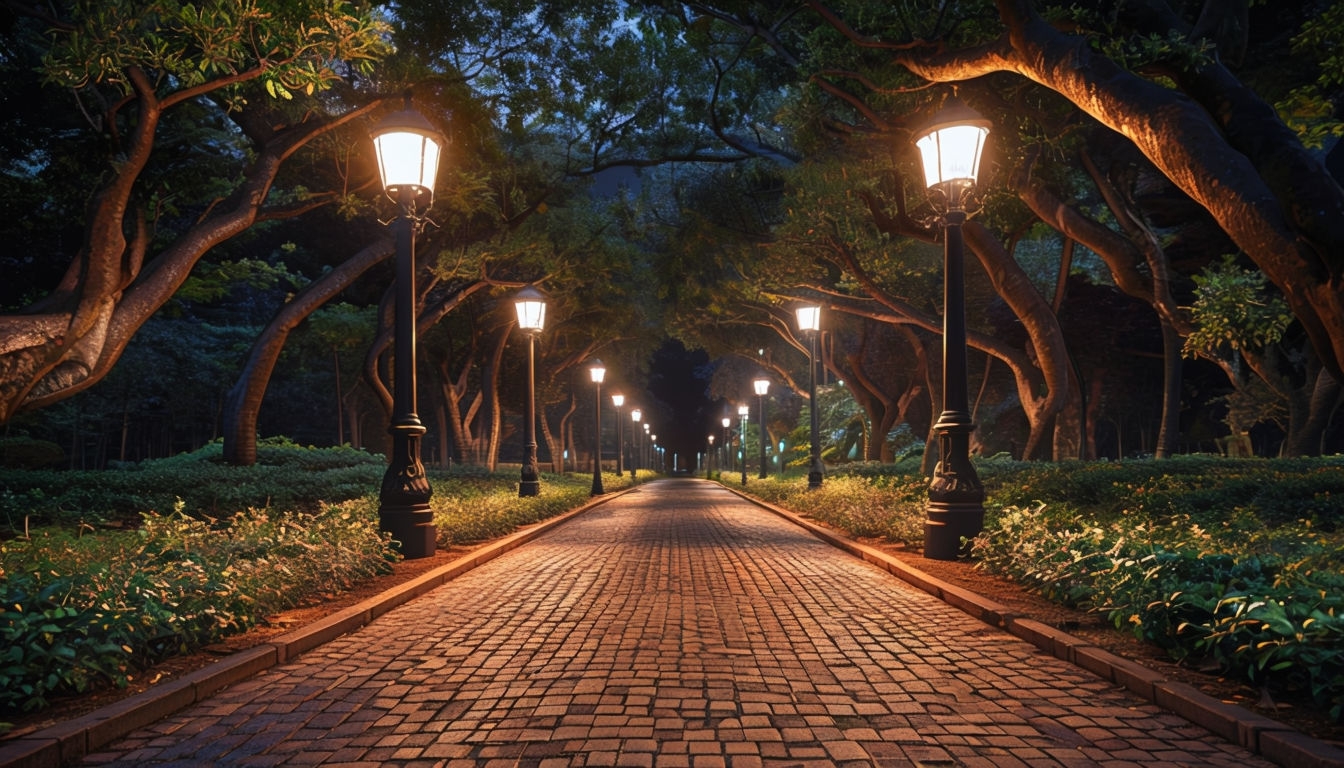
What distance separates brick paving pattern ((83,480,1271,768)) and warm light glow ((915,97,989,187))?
513 centimetres

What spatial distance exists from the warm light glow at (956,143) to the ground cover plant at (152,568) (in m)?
7.81

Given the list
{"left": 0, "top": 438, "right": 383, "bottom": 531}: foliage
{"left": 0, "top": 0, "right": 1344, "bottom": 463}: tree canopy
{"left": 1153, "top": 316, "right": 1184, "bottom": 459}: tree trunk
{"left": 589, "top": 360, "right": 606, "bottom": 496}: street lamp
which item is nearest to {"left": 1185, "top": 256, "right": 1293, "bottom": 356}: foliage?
{"left": 0, "top": 0, "right": 1344, "bottom": 463}: tree canopy

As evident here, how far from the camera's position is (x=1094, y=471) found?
12.2 metres

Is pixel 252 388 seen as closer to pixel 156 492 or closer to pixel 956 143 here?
pixel 156 492

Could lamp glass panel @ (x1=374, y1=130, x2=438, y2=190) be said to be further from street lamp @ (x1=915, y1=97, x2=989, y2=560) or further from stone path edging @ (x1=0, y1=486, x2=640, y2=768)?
street lamp @ (x1=915, y1=97, x2=989, y2=560)

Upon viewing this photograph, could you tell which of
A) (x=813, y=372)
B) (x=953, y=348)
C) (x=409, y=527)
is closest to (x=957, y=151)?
(x=953, y=348)

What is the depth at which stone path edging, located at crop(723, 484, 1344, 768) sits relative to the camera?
10.7 feet

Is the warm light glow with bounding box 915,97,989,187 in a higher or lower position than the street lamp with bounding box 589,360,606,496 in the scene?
higher

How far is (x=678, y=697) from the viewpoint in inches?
170

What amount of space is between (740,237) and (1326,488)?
55.4 feet

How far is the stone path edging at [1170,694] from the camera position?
3273 millimetres

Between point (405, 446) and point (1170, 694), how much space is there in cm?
808

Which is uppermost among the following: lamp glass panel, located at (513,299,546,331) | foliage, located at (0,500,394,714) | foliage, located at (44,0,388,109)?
foliage, located at (44,0,388,109)

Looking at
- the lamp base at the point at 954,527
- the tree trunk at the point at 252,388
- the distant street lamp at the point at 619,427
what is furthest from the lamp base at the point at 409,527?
the distant street lamp at the point at 619,427
